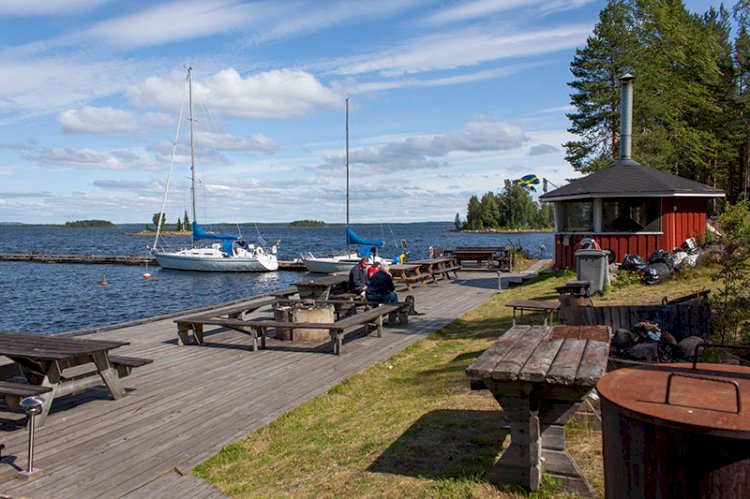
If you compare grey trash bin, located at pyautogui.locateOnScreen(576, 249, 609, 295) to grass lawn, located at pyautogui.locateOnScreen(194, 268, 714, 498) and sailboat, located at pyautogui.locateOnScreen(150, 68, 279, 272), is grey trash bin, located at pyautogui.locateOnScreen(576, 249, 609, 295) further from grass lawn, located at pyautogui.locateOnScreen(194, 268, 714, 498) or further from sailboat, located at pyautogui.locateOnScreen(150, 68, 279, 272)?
sailboat, located at pyautogui.locateOnScreen(150, 68, 279, 272)

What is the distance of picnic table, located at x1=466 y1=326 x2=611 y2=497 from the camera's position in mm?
3840

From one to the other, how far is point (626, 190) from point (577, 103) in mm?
20340

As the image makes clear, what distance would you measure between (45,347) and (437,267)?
49.3 feet

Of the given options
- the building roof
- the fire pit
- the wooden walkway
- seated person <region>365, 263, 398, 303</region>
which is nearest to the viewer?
the wooden walkway

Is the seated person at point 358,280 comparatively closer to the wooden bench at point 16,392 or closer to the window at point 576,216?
the wooden bench at point 16,392

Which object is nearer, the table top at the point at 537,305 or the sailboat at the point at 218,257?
the table top at the point at 537,305

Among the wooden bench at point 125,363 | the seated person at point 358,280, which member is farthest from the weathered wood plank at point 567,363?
the seated person at point 358,280

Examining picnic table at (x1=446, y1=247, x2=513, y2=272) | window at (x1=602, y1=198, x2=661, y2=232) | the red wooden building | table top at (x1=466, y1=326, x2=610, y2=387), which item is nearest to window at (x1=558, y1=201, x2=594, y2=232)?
the red wooden building

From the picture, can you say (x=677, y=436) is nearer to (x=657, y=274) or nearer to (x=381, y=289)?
(x=381, y=289)

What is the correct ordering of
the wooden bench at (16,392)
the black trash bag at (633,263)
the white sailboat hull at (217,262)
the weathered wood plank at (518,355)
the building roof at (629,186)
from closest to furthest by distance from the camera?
the weathered wood plank at (518,355) → the wooden bench at (16,392) → the black trash bag at (633,263) → the building roof at (629,186) → the white sailboat hull at (217,262)

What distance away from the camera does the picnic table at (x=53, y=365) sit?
6096mm

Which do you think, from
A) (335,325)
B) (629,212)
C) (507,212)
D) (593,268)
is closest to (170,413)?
(335,325)

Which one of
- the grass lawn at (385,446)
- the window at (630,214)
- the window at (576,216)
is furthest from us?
the window at (576,216)

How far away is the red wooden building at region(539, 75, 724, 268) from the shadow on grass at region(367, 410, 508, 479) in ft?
44.2
